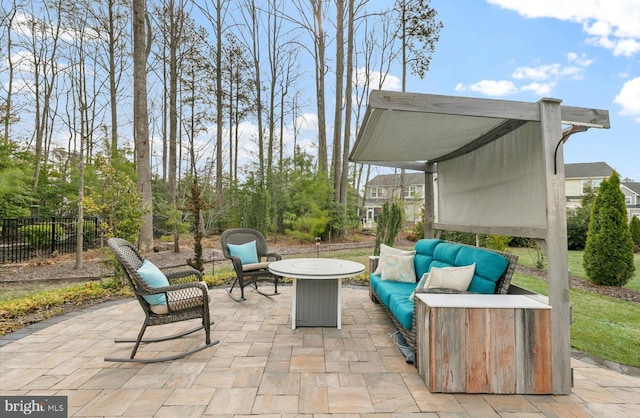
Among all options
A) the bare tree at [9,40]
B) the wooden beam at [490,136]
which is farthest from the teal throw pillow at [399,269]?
the bare tree at [9,40]

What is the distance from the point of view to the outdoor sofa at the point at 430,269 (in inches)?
105

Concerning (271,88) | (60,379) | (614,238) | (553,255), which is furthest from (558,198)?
(271,88)

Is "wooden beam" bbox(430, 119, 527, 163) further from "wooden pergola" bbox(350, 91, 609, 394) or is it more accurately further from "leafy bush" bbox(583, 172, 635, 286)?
"leafy bush" bbox(583, 172, 635, 286)

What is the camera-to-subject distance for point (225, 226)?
12.9 meters

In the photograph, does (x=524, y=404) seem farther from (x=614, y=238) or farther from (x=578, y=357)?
(x=614, y=238)

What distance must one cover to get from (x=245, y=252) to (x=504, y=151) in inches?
139

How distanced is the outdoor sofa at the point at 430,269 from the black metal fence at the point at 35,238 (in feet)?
23.1

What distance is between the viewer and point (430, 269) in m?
3.11

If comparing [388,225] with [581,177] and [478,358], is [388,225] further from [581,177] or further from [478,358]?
[581,177]

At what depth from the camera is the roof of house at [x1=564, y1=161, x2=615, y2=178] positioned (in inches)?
944

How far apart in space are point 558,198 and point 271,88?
1396cm

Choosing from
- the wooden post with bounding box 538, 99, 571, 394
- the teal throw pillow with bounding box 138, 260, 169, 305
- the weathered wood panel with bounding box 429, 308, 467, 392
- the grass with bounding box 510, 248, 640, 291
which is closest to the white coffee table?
the teal throw pillow with bounding box 138, 260, 169, 305

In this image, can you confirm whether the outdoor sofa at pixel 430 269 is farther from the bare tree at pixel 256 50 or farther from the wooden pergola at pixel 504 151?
the bare tree at pixel 256 50

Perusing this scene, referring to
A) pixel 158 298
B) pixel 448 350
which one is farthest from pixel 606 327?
pixel 158 298
